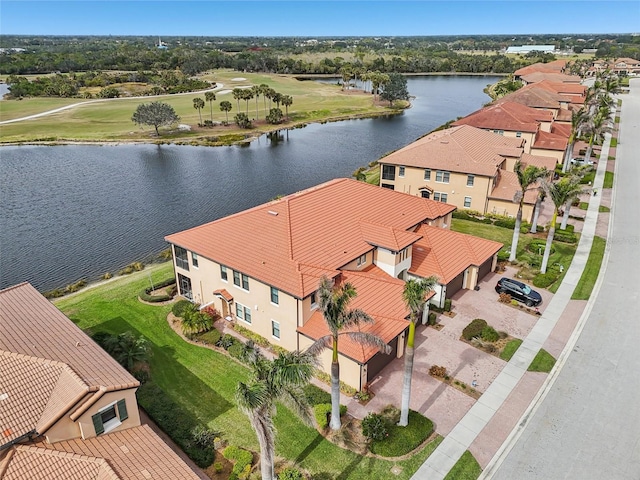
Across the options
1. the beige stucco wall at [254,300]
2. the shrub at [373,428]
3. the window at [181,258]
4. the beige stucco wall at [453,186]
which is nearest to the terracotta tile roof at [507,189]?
the beige stucco wall at [453,186]

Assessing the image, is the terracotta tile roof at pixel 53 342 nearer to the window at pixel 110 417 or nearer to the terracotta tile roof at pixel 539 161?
the window at pixel 110 417

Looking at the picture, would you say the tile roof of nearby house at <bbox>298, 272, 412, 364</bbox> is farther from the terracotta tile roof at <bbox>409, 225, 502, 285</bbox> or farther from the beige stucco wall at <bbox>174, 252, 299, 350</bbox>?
the terracotta tile roof at <bbox>409, 225, 502, 285</bbox>

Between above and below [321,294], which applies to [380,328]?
below

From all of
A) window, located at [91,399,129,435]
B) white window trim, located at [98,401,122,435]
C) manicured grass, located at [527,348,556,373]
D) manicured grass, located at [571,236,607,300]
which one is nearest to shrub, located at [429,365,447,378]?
manicured grass, located at [527,348,556,373]

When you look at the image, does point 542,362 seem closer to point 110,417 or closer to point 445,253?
point 445,253

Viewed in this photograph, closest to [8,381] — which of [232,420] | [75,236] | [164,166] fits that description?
[232,420]

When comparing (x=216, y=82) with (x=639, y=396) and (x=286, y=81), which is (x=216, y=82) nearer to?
(x=286, y=81)
